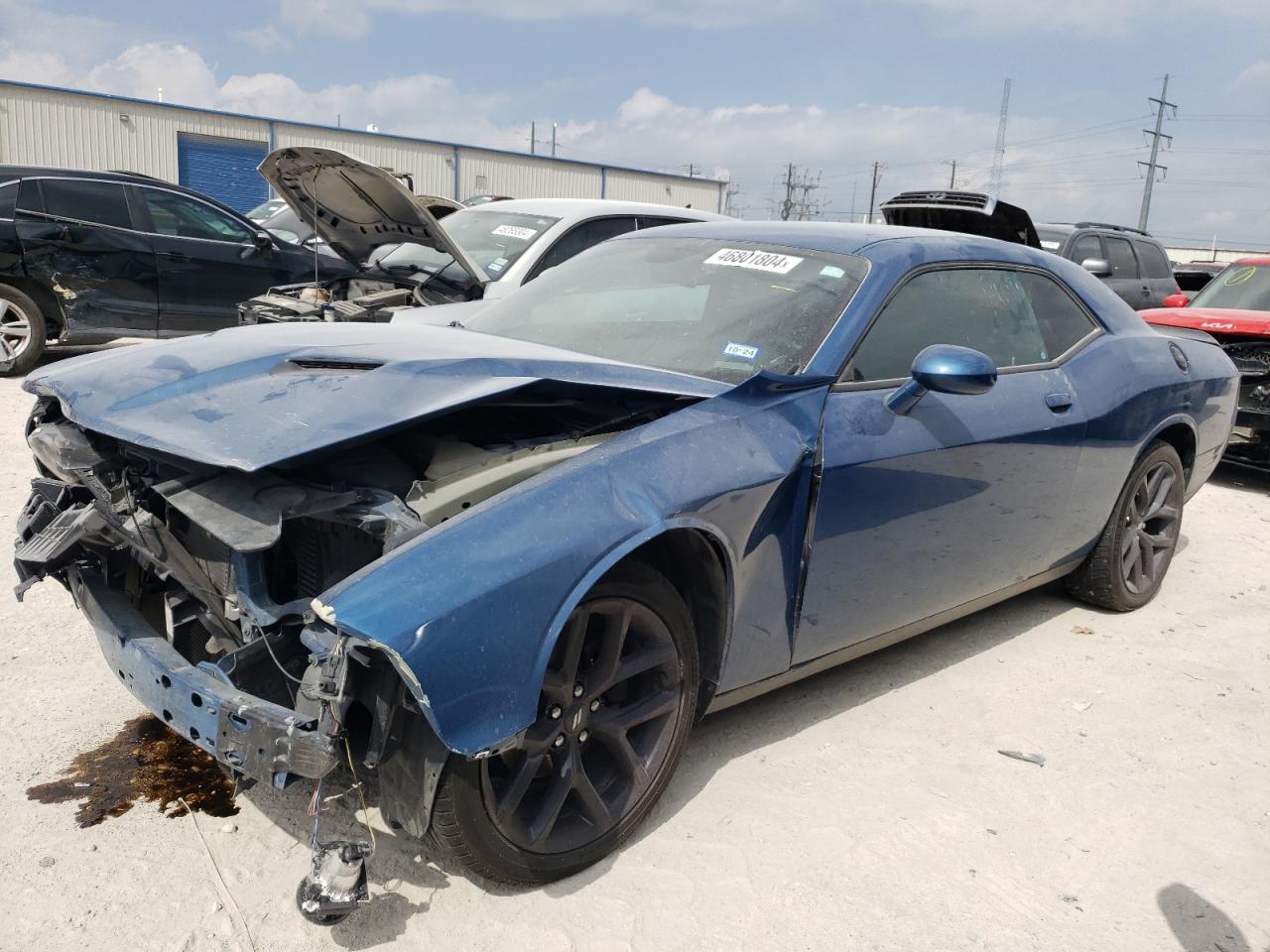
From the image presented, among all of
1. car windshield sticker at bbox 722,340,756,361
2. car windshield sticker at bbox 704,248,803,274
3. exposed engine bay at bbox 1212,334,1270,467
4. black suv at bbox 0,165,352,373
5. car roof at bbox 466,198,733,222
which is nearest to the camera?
car windshield sticker at bbox 722,340,756,361

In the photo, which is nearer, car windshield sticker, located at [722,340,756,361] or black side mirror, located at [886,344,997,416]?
black side mirror, located at [886,344,997,416]

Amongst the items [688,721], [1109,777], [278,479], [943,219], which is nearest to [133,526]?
[278,479]

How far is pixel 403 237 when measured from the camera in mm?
6984

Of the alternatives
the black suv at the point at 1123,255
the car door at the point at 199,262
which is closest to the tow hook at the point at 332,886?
the car door at the point at 199,262

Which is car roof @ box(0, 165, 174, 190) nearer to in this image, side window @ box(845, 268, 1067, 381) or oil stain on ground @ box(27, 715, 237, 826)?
oil stain on ground @ box(27, 715, 237, 826)

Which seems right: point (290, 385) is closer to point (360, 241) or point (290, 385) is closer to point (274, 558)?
point (274, 558)

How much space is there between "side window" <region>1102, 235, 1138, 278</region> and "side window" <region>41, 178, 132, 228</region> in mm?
10058

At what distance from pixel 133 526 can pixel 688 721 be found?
4.99ft

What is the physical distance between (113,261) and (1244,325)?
8.89m

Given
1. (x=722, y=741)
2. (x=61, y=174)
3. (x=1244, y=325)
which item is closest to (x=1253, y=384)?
(x=1244, y=325)

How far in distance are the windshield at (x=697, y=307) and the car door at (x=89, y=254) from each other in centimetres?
615

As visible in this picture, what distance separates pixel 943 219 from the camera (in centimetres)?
620

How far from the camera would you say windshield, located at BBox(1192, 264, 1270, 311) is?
8008mm

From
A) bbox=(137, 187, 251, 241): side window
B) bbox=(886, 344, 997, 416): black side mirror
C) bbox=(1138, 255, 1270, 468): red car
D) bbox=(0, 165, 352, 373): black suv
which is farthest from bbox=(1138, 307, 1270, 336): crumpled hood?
bbox=(137, 187, 251, 241): side window
